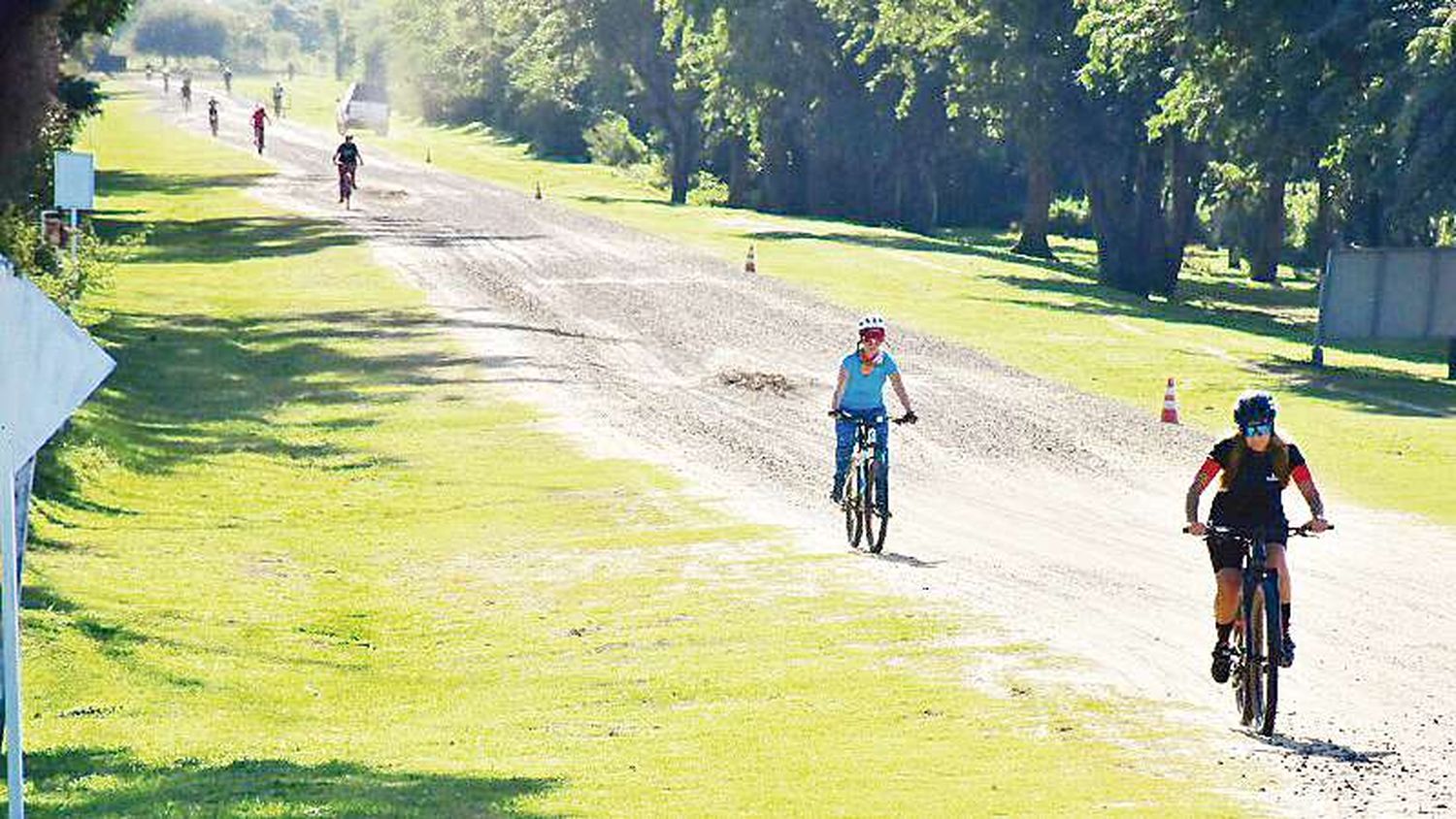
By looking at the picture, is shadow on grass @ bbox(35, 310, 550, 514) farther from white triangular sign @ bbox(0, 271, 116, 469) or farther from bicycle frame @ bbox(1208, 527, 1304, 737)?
white triangular sign @ bbox(0, 271, 116, 469)

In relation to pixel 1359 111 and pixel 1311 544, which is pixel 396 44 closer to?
pixel 1359 111

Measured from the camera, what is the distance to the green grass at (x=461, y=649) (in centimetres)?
1262

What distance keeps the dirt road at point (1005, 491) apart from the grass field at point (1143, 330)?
121cm

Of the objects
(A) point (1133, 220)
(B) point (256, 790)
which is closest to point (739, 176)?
(A) point (1133, 220)

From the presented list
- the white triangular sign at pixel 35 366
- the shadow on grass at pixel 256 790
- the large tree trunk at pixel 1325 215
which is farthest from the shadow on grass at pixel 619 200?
the white triangular sign at pixel 35 366

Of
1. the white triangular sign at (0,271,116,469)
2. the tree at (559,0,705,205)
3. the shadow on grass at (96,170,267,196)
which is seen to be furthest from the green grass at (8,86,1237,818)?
the tree at (559,0,705,205)

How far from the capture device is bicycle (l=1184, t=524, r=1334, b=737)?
44.0ft

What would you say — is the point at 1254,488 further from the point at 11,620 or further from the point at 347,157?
the point at 347,157

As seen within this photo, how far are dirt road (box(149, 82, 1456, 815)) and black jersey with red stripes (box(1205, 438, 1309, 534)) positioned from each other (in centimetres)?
117

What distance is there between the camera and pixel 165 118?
131875 mm

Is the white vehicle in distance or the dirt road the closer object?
the dirt road

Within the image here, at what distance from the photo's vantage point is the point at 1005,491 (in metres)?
26.3

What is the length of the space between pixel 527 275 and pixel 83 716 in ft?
123

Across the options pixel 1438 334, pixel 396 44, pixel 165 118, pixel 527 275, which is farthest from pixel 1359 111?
pixel 396 44
